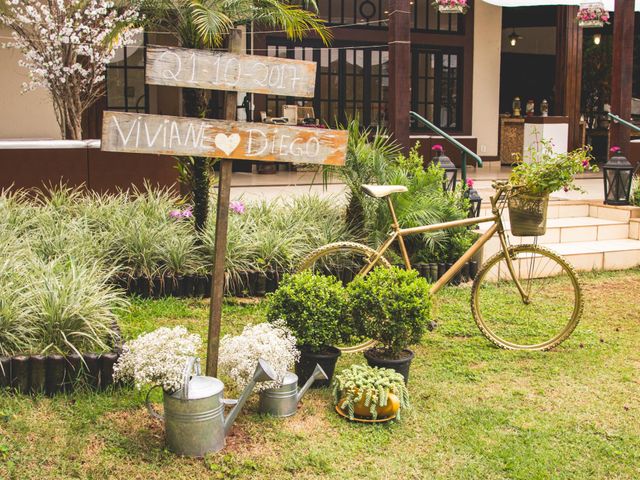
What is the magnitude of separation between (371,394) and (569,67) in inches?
434

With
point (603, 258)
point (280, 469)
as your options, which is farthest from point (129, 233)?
point (603, 258)

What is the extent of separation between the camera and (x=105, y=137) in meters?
3.47

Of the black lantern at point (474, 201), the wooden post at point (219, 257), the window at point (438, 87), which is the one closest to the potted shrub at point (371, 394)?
the wooden post at point (219, 257)

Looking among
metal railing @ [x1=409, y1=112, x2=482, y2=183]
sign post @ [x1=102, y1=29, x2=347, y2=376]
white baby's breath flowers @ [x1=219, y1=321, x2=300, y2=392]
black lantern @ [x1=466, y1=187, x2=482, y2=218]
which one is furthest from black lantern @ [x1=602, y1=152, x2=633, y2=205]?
white baby's breath flowers @ [x1=219, y1=321, x2=300, y2=392]

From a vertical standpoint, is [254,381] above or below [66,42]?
below

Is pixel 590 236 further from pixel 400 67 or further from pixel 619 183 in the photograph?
pixel 400 67

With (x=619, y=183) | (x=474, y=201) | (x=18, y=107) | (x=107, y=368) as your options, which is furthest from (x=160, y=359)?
(x=18, y=107)

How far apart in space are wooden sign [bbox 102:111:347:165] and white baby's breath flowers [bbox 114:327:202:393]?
82cm

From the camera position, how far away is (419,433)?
3.72m

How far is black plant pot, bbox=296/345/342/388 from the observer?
163 inches

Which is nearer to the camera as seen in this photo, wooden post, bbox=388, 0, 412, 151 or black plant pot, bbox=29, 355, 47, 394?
black plant pot, bbox=29, 355, 47, 394

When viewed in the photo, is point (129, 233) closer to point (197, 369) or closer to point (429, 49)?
point (197, 369)

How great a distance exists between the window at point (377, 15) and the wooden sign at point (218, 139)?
10350mm

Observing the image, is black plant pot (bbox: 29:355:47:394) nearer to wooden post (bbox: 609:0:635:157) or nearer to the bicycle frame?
the bicycle frame
